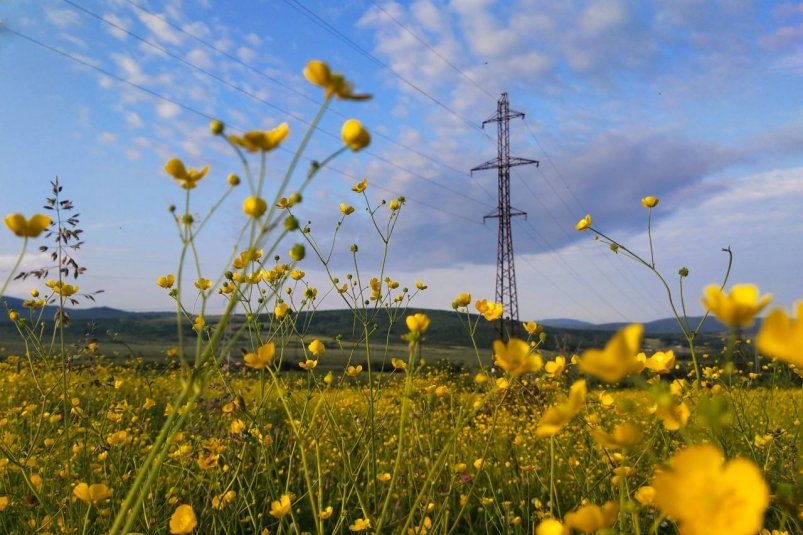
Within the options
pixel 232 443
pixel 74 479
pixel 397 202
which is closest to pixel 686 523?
pixel 232 443

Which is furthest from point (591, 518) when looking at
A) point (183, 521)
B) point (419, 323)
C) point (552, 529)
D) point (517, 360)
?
point (183, 521)

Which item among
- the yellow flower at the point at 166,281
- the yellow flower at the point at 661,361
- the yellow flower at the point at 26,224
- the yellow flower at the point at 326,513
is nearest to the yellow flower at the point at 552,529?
the yellow flower at the point at 661,361

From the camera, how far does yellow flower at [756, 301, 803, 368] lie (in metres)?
0.59

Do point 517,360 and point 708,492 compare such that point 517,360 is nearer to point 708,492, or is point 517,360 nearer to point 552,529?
point 552,529

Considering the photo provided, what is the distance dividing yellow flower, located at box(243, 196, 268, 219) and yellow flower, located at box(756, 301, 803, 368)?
65cm

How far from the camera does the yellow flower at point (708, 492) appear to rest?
0.50m

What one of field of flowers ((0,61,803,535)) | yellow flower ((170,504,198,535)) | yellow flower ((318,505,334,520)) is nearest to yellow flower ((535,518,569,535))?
field of flowers ((0,61,803,535))

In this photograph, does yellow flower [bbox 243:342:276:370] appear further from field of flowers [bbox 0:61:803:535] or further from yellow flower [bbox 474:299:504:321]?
yellow flower [bbox 474:299:504:321]

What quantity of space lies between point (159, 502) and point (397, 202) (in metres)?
1.71

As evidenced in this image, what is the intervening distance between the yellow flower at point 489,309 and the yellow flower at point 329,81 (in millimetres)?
975

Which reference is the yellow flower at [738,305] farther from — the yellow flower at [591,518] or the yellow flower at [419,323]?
the yellow flower at [419,323]

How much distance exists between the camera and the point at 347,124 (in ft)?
3.00

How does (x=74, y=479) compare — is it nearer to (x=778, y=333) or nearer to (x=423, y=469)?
(x=423, y=469)

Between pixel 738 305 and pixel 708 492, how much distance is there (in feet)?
0.76
